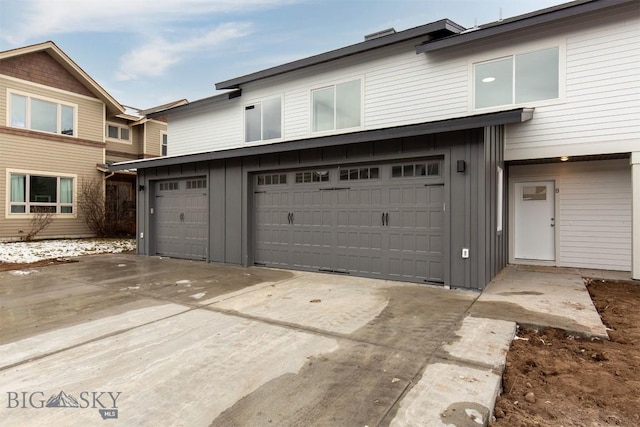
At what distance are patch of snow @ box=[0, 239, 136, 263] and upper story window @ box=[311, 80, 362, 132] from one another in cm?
788

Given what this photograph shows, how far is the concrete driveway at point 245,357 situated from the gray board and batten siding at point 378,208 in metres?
0.77

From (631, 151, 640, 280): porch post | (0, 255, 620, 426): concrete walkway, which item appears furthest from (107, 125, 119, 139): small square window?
(631, 151, 640, 280): porch post

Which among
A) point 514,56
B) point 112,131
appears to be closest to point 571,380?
point 514,56

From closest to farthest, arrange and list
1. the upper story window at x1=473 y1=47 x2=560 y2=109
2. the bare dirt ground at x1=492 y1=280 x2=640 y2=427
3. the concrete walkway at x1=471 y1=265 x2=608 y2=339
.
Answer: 1. the bare dirt ground at x1=492 y1=280 x2=640 y2=427
2. the concrete walkway at x1=471 y1=265 x2=608 y2=339
3. the upper story window at x1=473 y1=47 x2=560 y2=109

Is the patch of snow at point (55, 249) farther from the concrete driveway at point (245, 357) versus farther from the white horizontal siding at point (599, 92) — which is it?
the white horizontal siding at point (599, 92)

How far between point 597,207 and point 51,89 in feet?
60.9

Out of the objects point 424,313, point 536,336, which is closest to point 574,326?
point 536,336

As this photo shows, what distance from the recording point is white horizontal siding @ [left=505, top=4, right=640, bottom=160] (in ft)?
20.8

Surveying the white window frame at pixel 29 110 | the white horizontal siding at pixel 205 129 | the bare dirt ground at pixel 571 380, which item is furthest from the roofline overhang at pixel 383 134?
the white window frame at pixel 29 110

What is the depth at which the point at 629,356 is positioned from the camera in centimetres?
337

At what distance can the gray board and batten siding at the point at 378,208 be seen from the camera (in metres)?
6.05

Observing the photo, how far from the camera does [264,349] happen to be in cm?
351

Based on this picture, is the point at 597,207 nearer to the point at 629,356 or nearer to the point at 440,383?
the point at 629,356

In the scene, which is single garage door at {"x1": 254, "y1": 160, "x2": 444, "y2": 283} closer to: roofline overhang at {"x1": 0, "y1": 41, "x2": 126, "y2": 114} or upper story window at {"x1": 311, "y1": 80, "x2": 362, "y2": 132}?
upper story window at {"x1": 311, "y1": 80, "x2": 362, "y2": 132}
